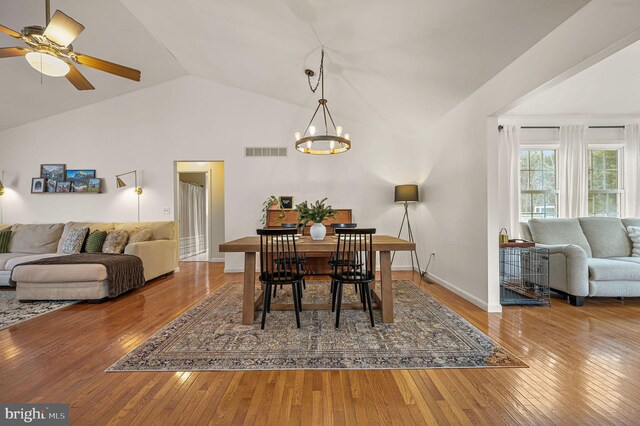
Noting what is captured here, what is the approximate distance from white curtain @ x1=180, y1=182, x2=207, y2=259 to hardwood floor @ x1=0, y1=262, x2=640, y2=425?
13.8 ft

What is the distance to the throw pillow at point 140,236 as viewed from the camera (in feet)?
13.9

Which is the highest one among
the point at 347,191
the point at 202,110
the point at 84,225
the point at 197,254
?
the point at 202,110

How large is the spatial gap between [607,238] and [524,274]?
124 centimetres

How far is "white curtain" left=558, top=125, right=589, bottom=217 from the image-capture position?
13.6ft

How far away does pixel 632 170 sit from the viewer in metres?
4.12

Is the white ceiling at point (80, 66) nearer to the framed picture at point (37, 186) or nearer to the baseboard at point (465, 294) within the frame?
the framed picture at point (37, 186)

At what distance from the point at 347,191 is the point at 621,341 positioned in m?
3.74

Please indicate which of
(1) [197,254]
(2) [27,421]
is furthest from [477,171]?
(1) [197,254]

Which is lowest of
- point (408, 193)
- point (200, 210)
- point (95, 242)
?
point (95, 242)

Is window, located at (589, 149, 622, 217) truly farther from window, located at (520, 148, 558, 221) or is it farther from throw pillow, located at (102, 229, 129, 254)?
throw pillow, located at (102, 229, 129, 254)

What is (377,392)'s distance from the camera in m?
1.58

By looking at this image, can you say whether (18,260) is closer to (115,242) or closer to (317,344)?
(115,242)

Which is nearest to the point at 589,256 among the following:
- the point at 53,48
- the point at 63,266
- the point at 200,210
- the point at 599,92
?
the point at 599,92

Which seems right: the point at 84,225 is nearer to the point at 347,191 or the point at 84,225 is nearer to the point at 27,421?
the point at 27,421
